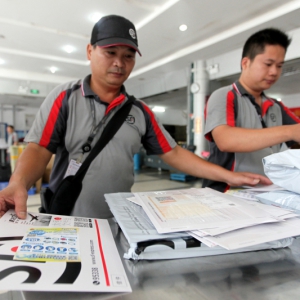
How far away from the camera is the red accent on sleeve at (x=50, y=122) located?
91 cm

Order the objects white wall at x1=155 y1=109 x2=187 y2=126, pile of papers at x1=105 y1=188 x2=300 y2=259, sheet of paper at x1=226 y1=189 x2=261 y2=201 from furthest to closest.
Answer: white wall at x1=155 y1=109 x2=187 y2=126, sheet of paper at x1=226 y1=189 x2=261 y2=201, pile of papers at x1=105 y1=188 x2=300 y2=259

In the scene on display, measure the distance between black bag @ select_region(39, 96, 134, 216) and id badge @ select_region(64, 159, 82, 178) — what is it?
0.02 m

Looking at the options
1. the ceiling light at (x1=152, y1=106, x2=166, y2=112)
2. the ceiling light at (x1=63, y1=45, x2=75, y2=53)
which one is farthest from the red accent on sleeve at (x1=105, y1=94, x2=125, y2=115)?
the ceiling light at (x1=152, y1=106, x2=166, y2=112)

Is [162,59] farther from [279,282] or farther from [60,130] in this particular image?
[279,282]

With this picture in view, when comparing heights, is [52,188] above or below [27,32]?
below

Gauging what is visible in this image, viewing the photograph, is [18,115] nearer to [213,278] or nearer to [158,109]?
[158,109]

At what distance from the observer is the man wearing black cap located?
92cm

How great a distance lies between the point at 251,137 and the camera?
2.90 ft

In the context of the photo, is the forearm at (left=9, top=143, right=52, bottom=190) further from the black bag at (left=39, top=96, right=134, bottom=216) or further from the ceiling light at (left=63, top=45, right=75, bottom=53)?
the ceiling light at (left=63, top=45, right=75, bottom=53)

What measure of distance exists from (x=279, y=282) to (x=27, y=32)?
531cm

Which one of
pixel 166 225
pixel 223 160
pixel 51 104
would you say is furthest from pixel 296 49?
pixel 166 225

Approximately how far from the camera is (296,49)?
157 inches

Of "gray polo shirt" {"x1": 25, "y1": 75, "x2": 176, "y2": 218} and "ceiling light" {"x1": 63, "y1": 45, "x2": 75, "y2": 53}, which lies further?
"ceiling light" {"x1": 63, "y1": 45, "x2": 75, "y2": 53}

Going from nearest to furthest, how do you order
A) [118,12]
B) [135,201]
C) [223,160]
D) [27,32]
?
[135,201]
[223,160]
[118,12]
[27,32]
